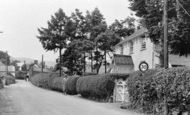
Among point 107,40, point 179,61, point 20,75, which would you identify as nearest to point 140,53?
point 179,61

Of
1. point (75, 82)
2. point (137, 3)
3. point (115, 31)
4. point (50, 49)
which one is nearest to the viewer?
point (137, 3)

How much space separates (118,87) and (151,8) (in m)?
6.01

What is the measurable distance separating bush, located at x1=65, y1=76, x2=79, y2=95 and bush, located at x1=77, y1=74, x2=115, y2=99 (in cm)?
489

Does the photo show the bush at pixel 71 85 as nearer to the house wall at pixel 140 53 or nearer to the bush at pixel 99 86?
the bush at pixel 99 86

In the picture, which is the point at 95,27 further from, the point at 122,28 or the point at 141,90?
the point at 141,90

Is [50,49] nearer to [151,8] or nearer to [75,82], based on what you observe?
[75,82]

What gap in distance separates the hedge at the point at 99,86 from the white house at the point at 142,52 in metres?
6.22

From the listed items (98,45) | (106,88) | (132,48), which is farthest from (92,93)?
(98,45)

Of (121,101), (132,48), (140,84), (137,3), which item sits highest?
(137,3)

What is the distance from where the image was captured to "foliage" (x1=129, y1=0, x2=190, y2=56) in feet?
68.0

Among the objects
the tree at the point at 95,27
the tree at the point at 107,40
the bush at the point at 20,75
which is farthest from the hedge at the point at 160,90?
the bush at the point at 20,75

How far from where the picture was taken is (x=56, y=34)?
59.9 metres

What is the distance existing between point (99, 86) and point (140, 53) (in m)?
12.9

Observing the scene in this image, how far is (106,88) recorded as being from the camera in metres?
22.5
